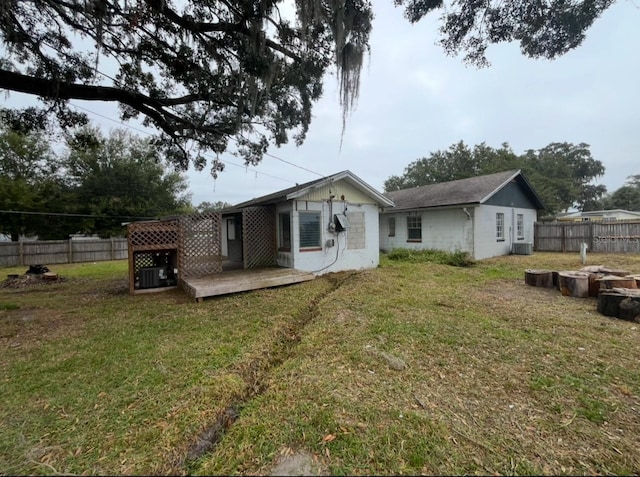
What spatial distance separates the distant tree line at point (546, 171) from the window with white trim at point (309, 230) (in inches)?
1046

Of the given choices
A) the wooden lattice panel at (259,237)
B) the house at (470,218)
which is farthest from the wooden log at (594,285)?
the wooden lattice panel at (259,237)

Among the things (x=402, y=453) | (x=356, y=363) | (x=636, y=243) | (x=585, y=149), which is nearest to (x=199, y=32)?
(x=356, y=363)

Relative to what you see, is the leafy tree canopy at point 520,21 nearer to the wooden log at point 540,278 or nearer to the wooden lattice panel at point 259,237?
the wooden log at point 540,278

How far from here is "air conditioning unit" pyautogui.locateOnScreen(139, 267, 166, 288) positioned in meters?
7.45

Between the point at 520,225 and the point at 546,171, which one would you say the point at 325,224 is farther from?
the point at 546,171

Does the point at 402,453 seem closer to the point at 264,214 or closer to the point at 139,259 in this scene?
the point at 264,214

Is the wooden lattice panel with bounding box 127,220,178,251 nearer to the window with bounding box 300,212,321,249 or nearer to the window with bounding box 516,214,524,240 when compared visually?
the window with bounding box 300,212,321,249

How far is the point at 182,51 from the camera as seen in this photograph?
5.76 m

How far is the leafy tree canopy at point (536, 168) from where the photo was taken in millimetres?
27750

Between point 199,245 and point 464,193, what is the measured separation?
38.9 ft

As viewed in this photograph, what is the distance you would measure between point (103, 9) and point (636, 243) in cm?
1982

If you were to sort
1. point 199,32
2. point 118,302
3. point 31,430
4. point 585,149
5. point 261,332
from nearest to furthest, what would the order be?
point 31,430, point 261,332, point 199,32, point 118,302, point 585,149

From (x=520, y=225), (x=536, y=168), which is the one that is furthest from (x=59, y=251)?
(x=536, y=168)

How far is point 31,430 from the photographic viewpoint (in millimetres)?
2145
